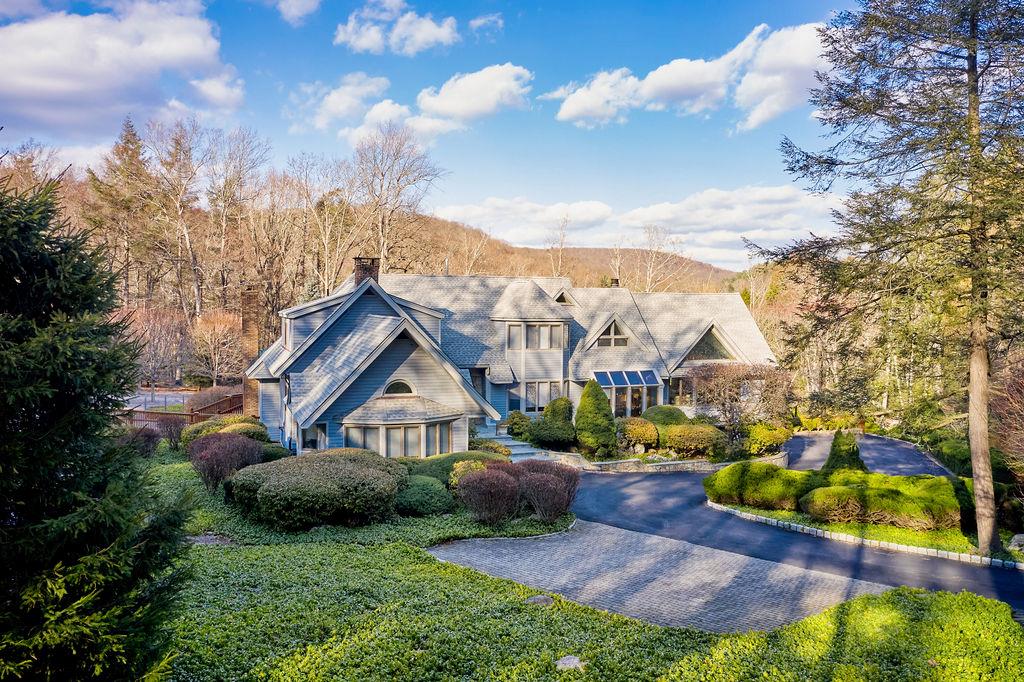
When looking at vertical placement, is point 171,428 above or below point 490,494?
above

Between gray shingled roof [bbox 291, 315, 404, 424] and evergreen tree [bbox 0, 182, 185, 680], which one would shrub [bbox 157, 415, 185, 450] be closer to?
gray shingled roof [bbox 291, 315, 404, 424]

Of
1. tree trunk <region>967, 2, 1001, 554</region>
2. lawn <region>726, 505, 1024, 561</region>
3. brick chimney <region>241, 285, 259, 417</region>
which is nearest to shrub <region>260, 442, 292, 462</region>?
brick chimney <region>241, 285, 259, 417</region>

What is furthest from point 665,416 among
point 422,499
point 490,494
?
point 422,499

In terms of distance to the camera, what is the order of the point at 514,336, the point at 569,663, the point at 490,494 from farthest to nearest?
the point at 514,336 < the point at 490,494 < the point at 569,663

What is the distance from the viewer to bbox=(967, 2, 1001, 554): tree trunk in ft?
42.6

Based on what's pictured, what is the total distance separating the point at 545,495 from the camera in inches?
612

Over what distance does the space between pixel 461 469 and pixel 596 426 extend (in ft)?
31.5

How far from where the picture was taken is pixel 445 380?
2150 cm

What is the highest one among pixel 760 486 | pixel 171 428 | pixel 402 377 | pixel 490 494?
pixel 402 377

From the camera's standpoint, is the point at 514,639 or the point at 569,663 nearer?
the point at 569,663

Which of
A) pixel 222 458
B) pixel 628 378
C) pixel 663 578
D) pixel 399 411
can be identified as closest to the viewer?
pixel 663 578

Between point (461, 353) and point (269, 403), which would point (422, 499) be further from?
point (461, 353)

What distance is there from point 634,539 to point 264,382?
17469mm

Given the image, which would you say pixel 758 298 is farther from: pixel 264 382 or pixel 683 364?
pixel 264 382
